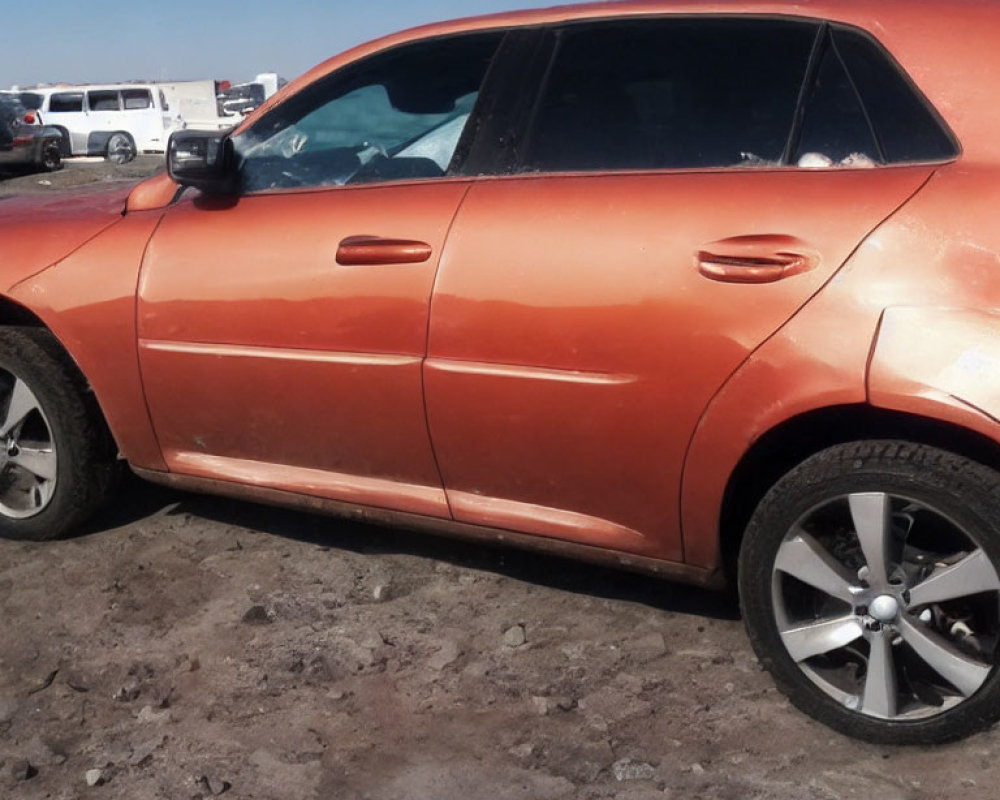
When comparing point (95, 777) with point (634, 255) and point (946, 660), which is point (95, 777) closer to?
point (634, 255)

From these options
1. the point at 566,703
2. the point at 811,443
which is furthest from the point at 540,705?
the point at 811,443

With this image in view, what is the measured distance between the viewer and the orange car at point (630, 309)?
8.48 feet

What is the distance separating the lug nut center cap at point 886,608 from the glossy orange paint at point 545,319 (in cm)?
42

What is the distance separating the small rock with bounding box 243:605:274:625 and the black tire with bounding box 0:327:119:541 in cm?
84

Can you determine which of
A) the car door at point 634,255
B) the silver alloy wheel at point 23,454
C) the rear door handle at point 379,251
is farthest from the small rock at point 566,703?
the silver alloy wheel at point 23,454

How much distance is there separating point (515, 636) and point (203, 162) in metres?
1.64

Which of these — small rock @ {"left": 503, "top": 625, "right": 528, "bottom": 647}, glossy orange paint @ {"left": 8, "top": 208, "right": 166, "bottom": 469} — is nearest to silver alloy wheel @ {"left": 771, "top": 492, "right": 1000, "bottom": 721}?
small rock @ {"left": 503, "top": 625, "right": 528, "bottom": 647}

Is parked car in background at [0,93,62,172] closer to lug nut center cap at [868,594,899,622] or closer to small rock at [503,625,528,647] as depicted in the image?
small rock at [503,625,528,647]

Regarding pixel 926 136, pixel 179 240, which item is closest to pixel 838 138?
pixel 926 136

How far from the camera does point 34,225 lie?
3805mm

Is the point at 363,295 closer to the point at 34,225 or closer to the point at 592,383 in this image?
the point at 592,383

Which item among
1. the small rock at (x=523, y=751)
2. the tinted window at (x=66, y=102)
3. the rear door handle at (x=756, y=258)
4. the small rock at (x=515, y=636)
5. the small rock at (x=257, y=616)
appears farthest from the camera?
the tinted window at (x=66, y=102)

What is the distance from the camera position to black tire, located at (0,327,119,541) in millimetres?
3822

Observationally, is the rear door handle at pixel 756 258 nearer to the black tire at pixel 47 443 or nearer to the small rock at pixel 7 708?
the small rock at pixel 7 708
